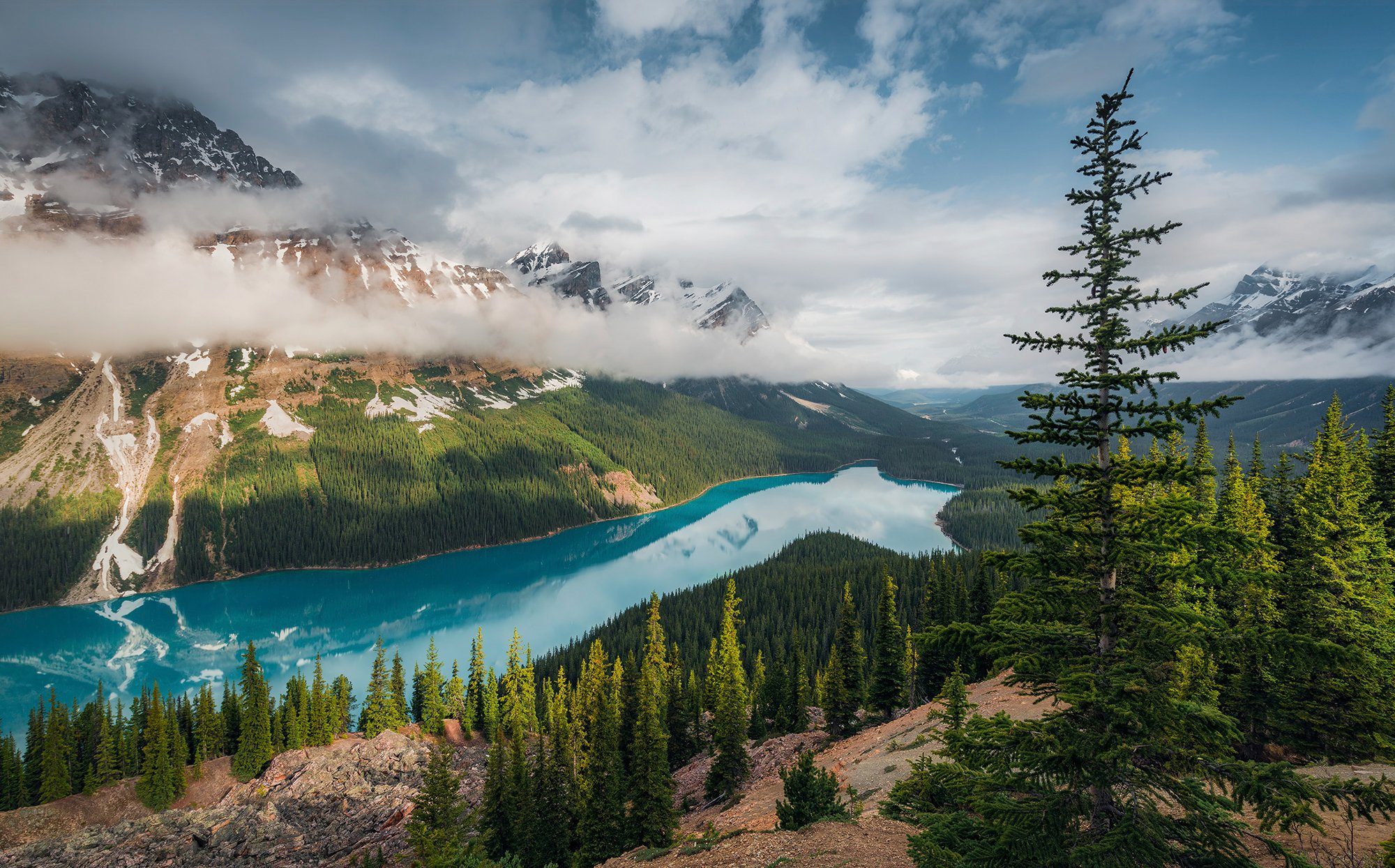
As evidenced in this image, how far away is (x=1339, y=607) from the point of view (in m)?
22.8

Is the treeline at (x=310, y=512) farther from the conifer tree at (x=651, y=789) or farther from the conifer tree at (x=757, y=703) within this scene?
the conifer tree at (x=651, y=789)

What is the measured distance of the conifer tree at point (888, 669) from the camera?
44875 millimetres

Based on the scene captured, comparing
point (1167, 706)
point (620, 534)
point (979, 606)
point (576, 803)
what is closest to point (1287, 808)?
point (1167, 706)

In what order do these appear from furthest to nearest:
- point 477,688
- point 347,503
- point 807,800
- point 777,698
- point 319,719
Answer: point 347,503 < point 477,688 < point 777,698 < point 319,719 < point 807,800

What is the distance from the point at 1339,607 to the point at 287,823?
63744 millimetres

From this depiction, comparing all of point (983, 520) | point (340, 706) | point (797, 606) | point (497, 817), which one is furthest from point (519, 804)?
point (983, 520)

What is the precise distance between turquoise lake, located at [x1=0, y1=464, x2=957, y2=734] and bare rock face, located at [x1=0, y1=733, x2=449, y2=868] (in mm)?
30178

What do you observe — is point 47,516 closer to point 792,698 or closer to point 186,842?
point 186,842

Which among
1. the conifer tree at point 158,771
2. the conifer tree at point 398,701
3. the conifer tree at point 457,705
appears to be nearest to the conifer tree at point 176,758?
the conifer tree at point 158,771

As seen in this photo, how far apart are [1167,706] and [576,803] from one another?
38669mm

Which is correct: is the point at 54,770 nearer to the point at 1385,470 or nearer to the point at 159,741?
the point at 159,741

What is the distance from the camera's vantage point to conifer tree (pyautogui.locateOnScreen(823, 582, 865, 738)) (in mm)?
45562

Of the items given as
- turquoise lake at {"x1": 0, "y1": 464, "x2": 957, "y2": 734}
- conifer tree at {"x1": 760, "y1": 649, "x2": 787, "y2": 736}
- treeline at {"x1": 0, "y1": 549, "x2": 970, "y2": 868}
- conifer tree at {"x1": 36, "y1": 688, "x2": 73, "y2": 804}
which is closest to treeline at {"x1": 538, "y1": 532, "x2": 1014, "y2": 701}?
conifer tree at {"x1": 760, "y1": 649, "x2": 787, "y2": 736}

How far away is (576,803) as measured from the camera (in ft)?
125
